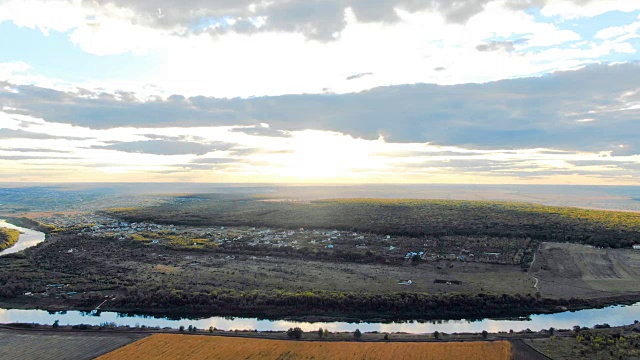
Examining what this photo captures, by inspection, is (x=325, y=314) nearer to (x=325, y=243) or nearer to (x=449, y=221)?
(x=325, y=243)

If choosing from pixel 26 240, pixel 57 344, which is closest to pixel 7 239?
pixel 26 240

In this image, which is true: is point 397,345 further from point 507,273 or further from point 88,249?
point 88,249

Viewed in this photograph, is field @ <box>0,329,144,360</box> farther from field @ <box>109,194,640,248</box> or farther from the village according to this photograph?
field @ <box>109,194,640,248</box>

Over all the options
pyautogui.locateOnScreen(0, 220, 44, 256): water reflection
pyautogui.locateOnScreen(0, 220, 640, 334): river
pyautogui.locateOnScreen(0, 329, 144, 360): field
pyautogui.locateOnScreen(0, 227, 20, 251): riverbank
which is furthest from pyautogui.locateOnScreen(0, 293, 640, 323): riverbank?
pyautogui.locateOnScreen(0, 227, 20, 251): riverbank

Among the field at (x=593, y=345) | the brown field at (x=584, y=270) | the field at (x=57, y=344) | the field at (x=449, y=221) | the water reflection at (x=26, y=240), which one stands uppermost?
the field at (x=449, y=221)

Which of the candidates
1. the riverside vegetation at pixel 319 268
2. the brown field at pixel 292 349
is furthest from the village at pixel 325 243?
the brown field at pixel 292 349

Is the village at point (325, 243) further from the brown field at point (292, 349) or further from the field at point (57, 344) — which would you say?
the field at point (57, 344)
